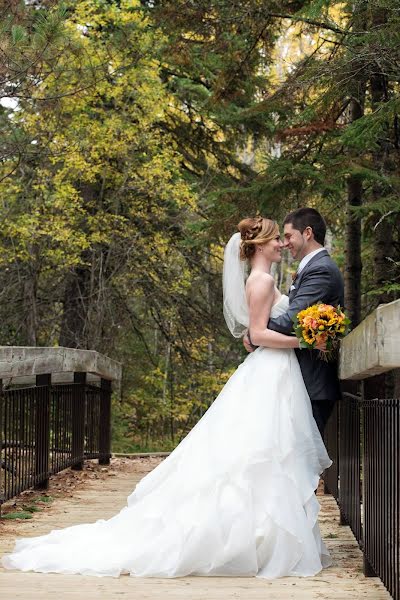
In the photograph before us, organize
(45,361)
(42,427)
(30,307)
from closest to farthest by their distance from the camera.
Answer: (45,361), (42,427), (30,307)

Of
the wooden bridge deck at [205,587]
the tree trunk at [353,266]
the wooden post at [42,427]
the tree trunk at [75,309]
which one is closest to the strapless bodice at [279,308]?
the wooden bridge deck at [205,587]

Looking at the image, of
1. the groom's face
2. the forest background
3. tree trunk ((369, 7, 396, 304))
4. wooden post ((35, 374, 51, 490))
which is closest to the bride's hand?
the groom's face

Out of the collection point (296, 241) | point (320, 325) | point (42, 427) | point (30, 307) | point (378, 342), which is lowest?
point (42, 427)

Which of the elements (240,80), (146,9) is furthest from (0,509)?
(146,9)

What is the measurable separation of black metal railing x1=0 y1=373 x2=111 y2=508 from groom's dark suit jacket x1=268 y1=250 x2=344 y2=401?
2506mm

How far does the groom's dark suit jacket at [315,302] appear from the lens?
19.6 ft

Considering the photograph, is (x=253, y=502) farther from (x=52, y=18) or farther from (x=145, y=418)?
(x=145, y=418)

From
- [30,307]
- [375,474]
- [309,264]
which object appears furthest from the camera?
[30,307]

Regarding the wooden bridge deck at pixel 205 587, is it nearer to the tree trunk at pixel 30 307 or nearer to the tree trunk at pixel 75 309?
the tree trunk at pixel 30 307

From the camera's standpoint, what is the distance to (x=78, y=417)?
11.0 metres

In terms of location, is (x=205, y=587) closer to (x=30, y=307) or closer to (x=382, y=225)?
(x=382, y=225)

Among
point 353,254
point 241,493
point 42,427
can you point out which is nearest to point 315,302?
point 241,493

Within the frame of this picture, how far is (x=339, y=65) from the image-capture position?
9.17 metres

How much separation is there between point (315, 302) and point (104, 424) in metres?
7.35
